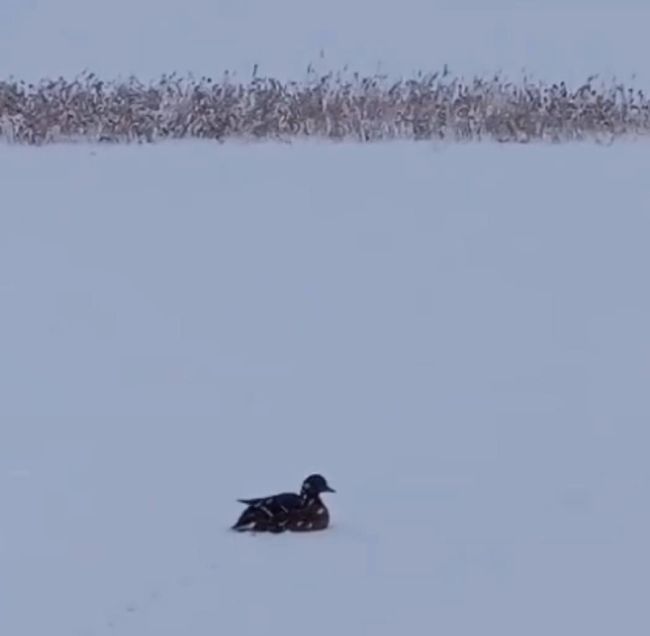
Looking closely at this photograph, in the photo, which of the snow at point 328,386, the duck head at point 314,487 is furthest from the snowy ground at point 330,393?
the duck head at point 314,487

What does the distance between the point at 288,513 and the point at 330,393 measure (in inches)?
88.7

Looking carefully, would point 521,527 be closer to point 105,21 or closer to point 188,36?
point 188,36

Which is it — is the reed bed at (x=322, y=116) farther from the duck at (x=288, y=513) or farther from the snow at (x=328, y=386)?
the duck at (x=288, y=513)

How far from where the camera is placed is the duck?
5793 millimetres

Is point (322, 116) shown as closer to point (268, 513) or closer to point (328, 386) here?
point (328, 386)

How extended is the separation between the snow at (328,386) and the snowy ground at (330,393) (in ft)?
0.06

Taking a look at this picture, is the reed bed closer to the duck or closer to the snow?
the snow

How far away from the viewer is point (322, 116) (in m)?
16.7

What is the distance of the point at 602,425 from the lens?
7.32 metres

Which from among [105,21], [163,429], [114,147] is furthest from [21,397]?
[105,21]

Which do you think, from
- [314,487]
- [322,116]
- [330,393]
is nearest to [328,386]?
[330,393]

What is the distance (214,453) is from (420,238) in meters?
5.33

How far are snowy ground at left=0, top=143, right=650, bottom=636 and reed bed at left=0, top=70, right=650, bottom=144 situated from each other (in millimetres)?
1412

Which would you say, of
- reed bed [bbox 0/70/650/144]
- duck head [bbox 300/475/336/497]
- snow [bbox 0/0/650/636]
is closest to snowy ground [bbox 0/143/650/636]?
snow [bbox 0/0/650/636]
